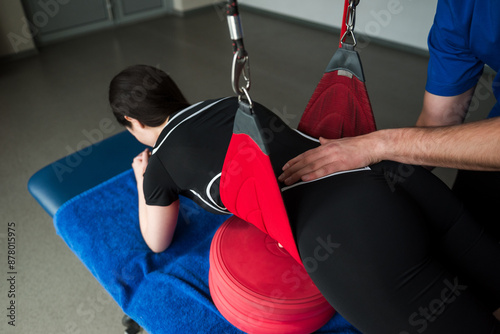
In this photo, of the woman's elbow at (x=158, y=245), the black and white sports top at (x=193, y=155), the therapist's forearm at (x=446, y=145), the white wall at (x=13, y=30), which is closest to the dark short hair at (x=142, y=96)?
the black and white sports top at (x=193, y=155)

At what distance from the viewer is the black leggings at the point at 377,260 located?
884 millimetres

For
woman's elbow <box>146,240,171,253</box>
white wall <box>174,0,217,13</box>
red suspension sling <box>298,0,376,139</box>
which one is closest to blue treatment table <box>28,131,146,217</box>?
woman's elbow <box>146,240,171,253</box>

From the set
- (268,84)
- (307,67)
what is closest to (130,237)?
(268,84)

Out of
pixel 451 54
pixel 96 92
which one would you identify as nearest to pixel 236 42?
pixel 451 54

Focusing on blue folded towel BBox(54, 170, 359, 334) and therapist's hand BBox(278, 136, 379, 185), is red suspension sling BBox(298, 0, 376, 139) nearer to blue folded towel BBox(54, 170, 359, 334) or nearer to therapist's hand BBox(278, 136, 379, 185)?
therapist's hand BBox(278, 136, 379, 185)

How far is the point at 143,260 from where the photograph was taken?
1.45m

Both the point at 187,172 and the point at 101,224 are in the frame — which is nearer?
the point at 187,172

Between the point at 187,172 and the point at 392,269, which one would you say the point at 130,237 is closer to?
the point at 187,172

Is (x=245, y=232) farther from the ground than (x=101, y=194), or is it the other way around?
(x=245, y=232)

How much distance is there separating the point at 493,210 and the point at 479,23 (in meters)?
0.63

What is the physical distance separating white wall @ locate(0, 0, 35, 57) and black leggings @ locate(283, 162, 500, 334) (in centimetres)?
386

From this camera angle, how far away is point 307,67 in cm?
378

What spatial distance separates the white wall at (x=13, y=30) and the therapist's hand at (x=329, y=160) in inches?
150

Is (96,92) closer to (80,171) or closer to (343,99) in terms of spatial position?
(80,171)
